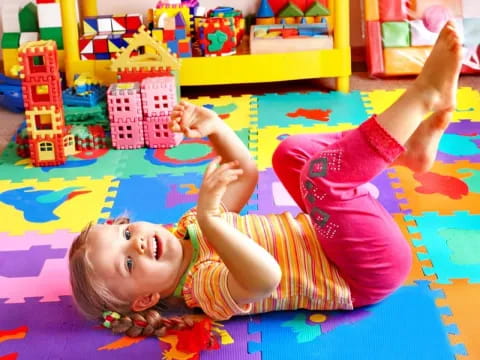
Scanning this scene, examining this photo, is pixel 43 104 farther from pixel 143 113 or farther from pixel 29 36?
pixel 29 36

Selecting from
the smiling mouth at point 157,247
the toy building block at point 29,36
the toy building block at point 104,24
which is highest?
the toy building block at point 104,24

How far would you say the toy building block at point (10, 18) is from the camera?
2766 millimetres

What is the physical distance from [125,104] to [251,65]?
53 cm

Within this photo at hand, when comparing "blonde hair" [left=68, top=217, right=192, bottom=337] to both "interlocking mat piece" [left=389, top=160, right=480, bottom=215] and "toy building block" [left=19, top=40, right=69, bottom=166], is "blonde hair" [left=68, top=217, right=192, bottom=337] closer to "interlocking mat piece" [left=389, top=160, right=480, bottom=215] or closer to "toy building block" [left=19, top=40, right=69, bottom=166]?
"interlocking mat piece" [left=389, top=160, right=480, bottom=215]

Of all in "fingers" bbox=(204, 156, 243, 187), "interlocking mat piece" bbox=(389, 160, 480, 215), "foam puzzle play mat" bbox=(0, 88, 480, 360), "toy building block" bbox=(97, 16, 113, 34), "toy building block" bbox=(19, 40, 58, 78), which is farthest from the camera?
"toy building block" bbox=(97, 16, 113, 34)

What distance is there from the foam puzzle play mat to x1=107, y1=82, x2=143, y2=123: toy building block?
10 centimetres

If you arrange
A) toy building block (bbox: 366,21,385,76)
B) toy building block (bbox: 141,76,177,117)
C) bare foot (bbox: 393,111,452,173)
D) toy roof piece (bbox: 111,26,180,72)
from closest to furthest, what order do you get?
bare foot (bbox: 393,111,452,173), toy building block (bbox: 141,76,177,117), toy roof piece (bbox: 111,26,180,72), toy building block (bbox: 366,21,385,76)

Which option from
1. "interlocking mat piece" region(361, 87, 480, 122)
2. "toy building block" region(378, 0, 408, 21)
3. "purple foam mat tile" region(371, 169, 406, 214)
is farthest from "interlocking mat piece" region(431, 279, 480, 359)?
"toy building block" region(378, 0, 408, 21)

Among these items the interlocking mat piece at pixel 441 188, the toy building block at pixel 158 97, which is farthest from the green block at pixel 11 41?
the interlocking mat piece at pixel 441 188

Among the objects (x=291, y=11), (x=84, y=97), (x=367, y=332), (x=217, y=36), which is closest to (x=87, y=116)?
(x=84, y=97)

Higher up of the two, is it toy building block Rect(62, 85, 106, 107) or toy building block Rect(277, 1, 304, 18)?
toy building block Rect(277, 1, 304, 18)

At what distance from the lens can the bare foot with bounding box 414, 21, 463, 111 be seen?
4.09ft

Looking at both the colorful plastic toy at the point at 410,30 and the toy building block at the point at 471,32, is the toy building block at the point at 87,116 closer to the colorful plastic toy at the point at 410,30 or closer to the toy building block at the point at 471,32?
the colorful plastic toy at the point at 410,30

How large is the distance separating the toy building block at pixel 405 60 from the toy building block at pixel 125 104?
0.98 metres
